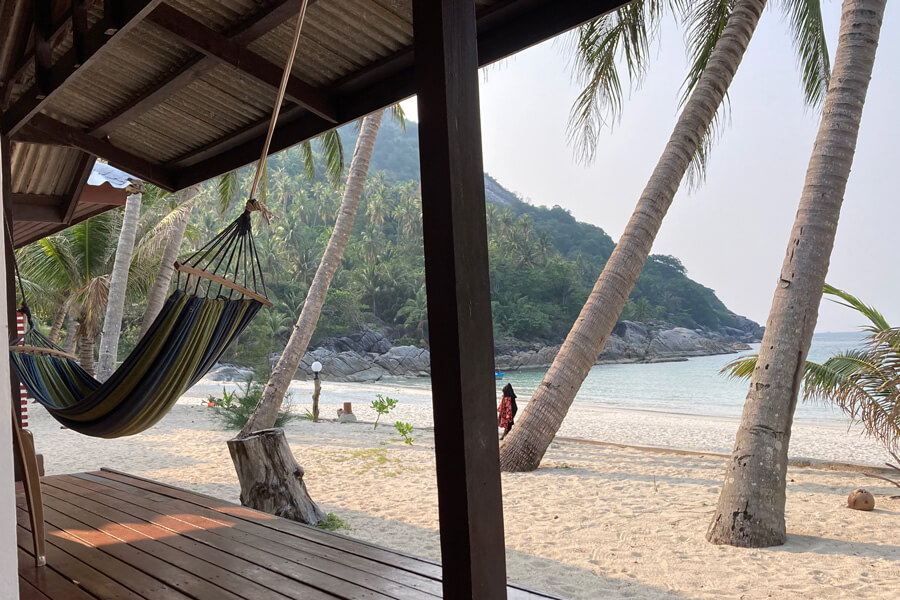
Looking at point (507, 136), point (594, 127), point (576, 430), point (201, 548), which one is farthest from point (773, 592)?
point (507, 136)

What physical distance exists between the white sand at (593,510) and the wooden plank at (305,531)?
1.25 metres

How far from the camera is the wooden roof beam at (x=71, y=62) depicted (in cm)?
179

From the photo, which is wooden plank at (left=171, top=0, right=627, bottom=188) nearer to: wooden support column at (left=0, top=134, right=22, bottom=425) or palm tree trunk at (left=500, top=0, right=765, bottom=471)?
wooden support column at (left=0, top=134, right=22, bottom=425)

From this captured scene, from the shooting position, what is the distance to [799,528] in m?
3.60

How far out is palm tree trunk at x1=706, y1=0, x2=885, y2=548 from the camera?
130 inches

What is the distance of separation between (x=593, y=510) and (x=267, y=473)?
2038mm

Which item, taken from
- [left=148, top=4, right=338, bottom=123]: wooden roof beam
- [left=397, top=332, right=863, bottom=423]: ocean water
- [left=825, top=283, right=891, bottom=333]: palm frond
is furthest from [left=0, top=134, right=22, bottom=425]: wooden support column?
[left=397, top=332, right=863, bottom=423]: ocean water

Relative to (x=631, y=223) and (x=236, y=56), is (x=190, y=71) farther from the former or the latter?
(x=631, y=223)

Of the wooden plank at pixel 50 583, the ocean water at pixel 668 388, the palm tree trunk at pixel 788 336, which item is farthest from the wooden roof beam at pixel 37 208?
the ocean water at pixel 668 388

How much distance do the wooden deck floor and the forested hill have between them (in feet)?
84.6

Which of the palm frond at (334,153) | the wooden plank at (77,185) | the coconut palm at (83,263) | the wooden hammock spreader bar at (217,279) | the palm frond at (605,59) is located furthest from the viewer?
the coconut palm at (83,263)

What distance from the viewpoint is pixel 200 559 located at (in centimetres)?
186

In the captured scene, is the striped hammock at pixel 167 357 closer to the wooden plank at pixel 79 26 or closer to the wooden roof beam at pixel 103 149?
the wooden plank at pixel 79 26

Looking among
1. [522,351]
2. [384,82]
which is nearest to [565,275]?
[522,351]
